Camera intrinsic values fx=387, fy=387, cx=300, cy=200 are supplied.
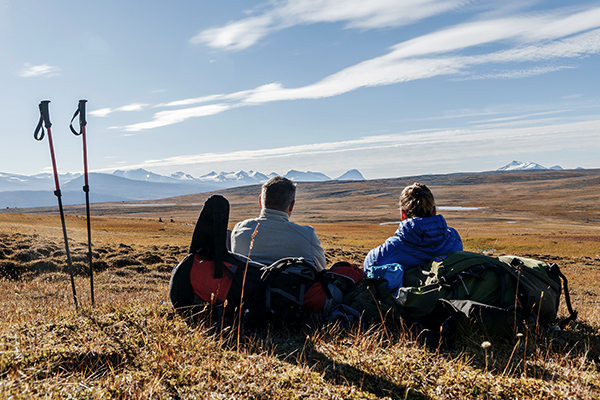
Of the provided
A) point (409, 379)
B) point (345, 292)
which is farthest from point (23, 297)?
point (409, 379)

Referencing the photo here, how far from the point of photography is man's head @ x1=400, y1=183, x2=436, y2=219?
478 centimetres

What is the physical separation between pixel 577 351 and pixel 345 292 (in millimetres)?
2259

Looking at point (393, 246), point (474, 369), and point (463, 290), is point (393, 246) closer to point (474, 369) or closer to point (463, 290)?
point (463, 290)

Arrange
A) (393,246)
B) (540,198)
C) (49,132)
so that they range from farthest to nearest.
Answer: (540,198)
(49,132)
(393,246)

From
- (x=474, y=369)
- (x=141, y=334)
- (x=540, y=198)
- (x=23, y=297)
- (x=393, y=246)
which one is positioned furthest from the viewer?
(x=540, y=198)

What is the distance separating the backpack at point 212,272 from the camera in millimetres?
4016

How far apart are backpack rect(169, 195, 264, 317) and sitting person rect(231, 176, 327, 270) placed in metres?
0.45

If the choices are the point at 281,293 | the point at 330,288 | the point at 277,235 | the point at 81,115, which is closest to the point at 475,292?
the point at 330,288

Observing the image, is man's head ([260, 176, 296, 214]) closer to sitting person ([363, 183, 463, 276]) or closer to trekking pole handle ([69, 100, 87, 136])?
sitting person ([363, 183, 463, 276])

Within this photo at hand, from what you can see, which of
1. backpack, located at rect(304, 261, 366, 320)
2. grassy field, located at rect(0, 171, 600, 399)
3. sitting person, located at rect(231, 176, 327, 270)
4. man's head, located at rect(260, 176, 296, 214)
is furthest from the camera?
man's head, located at rect(260, 176, 296, 214)

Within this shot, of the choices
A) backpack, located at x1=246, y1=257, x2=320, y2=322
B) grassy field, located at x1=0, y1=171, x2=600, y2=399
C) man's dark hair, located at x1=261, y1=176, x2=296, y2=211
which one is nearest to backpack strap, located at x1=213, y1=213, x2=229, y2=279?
backpack, located at x1=246, y1=257, x2=320, y2=322

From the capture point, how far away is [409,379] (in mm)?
2947

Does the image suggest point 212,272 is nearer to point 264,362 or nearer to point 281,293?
point 281,293

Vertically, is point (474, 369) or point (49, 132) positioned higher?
point (49, 132)
